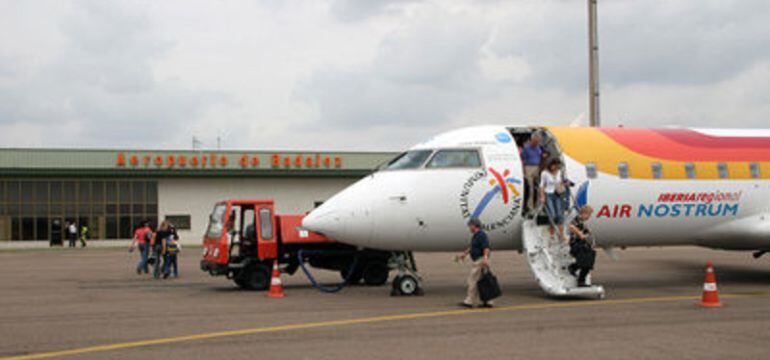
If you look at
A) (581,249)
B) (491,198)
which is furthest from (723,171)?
(491,198)

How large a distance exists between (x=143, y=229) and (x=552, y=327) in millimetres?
15825

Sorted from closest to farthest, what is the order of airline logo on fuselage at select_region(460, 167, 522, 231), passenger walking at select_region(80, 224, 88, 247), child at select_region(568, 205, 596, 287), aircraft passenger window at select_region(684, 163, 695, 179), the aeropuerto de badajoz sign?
1. child at select_region(568, 205, 596, 287)
2. airline logo on fuselage at select_region(460, 167, 522, 231)
3. aircraft passenger window at select_region(684, 163, 695, 179)
4. passenger walking at select_region(80, 224, 88, 247)
5. the aeropuerto de badajoz sign

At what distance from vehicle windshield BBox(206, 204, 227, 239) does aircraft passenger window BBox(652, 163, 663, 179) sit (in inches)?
386

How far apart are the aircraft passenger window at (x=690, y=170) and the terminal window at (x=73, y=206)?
3819 centimetres

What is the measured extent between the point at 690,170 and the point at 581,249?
12.7ft

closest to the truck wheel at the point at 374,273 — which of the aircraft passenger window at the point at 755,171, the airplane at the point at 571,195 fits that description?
the airplane at the point at 571,195

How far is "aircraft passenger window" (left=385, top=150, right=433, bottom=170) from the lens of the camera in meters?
16.4

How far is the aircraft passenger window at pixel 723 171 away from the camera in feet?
58.9

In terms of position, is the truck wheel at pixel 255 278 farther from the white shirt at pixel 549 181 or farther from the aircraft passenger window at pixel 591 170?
the aircraft passenger window at pixel 591 170

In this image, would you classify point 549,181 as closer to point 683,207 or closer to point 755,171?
point 683,207

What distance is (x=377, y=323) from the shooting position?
12.7 m

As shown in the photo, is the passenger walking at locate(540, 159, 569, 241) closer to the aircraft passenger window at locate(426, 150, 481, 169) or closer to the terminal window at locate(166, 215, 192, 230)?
the aircraft passenger window at locate(426, 150, 481, 169)

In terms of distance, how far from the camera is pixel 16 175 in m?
48.5

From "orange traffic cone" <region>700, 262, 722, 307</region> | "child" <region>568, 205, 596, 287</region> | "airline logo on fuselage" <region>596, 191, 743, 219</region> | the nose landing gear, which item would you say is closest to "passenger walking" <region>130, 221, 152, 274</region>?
the nose landing gear
